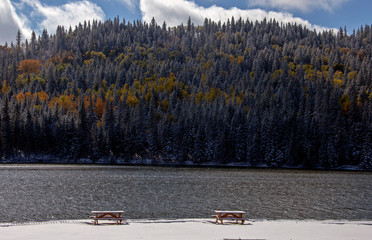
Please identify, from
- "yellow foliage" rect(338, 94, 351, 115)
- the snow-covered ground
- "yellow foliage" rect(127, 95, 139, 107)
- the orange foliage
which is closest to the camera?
the snow-covered ground

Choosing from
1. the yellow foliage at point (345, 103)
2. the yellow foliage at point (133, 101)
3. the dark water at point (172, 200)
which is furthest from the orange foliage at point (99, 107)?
the dark water at point (172, 200)

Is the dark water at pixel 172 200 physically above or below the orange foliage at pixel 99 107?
below

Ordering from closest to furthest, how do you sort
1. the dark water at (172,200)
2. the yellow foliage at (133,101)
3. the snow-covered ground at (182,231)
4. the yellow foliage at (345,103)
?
the snow-covered ground at (182,231)
the dark water at (172,200)
the yellow foliage at (345,103)
the yellow foliage at (133,101)

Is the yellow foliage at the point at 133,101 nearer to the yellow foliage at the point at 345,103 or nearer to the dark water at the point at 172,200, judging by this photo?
the yellow foliage at the point at 345,103

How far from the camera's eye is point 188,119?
129000mm

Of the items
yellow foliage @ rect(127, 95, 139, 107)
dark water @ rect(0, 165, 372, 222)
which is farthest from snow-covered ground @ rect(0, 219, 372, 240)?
yellow foliage @ rect(127, 95, 139, 107)

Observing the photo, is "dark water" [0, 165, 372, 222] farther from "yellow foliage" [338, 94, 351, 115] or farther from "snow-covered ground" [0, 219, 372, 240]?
"yellow foliage" [338, 94, 351, 115]

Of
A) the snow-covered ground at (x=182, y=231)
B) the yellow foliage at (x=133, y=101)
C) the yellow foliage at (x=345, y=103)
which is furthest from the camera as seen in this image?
the yellow foliage at (x=133, y=101)

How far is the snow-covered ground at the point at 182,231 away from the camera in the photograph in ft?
64.3

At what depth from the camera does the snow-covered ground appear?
19.6 metres

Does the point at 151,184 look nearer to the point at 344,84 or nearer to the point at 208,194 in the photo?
the point at 208,194

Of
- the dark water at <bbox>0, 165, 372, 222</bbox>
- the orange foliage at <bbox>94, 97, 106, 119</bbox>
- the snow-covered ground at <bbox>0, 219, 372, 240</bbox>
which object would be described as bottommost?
the dark water at <bbox>0, 165, 372, 222</bbox>

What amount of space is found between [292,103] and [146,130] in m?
66.7

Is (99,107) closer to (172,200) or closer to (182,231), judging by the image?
(172,200)
